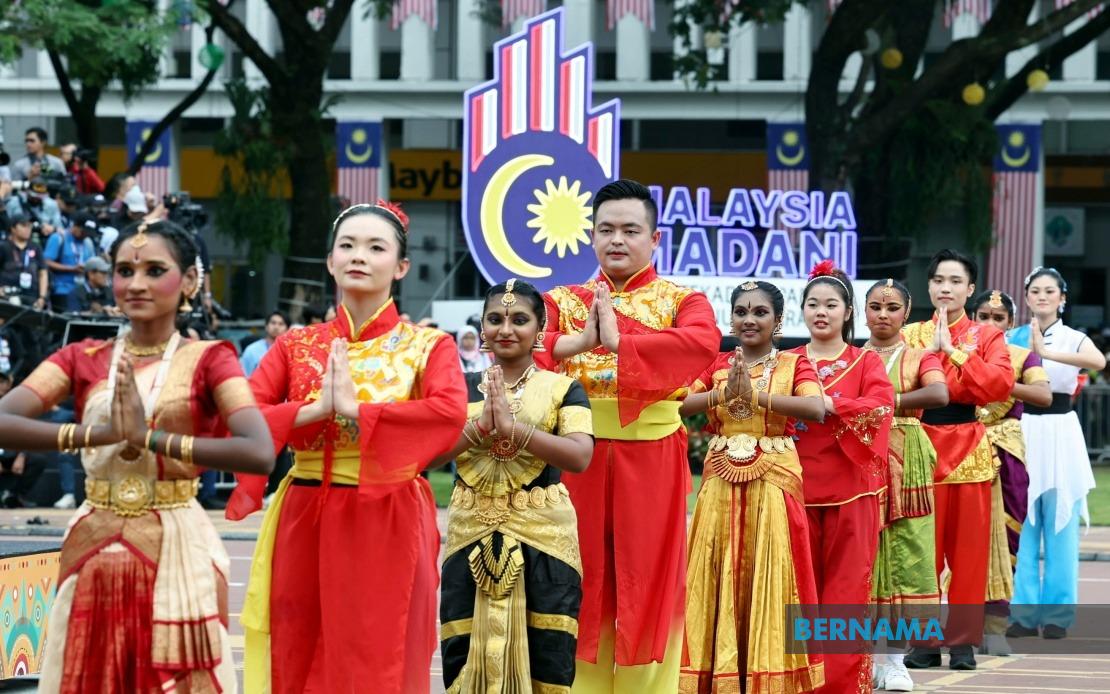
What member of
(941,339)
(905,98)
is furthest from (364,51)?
(941,339)

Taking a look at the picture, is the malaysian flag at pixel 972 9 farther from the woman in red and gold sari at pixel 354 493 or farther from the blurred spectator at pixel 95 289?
the woman in red and gold sari at pixel 354 493

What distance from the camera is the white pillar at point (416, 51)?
37.8 metres

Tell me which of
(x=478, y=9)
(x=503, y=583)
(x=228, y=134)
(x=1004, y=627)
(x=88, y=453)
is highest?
(x=478, y=9)

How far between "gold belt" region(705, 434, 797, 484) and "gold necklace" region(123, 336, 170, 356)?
3.60 meters

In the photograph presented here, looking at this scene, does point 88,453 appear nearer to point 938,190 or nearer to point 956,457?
point 956,457

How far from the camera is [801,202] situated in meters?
23.9

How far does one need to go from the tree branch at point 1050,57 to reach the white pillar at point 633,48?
10.9m

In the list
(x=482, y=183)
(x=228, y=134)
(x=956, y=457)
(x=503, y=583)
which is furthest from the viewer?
(x=228, y=134)

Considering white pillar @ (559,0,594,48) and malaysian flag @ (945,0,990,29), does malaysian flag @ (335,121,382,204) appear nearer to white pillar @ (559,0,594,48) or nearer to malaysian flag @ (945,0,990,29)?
white pillar @ (559,0,594,48)

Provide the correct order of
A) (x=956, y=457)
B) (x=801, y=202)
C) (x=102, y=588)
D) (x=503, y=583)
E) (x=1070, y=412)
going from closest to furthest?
(x=102, y=588)
(x=503, y=583)
(x=956, y=457)
(x=1070, y=412)
(x=801, y=202)

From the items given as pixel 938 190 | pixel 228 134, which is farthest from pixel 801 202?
pixel 228 134

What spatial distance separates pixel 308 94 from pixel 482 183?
20.1 feet

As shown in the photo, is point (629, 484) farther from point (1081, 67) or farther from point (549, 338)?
point (1081, 67)

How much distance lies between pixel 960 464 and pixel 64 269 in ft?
35.5
